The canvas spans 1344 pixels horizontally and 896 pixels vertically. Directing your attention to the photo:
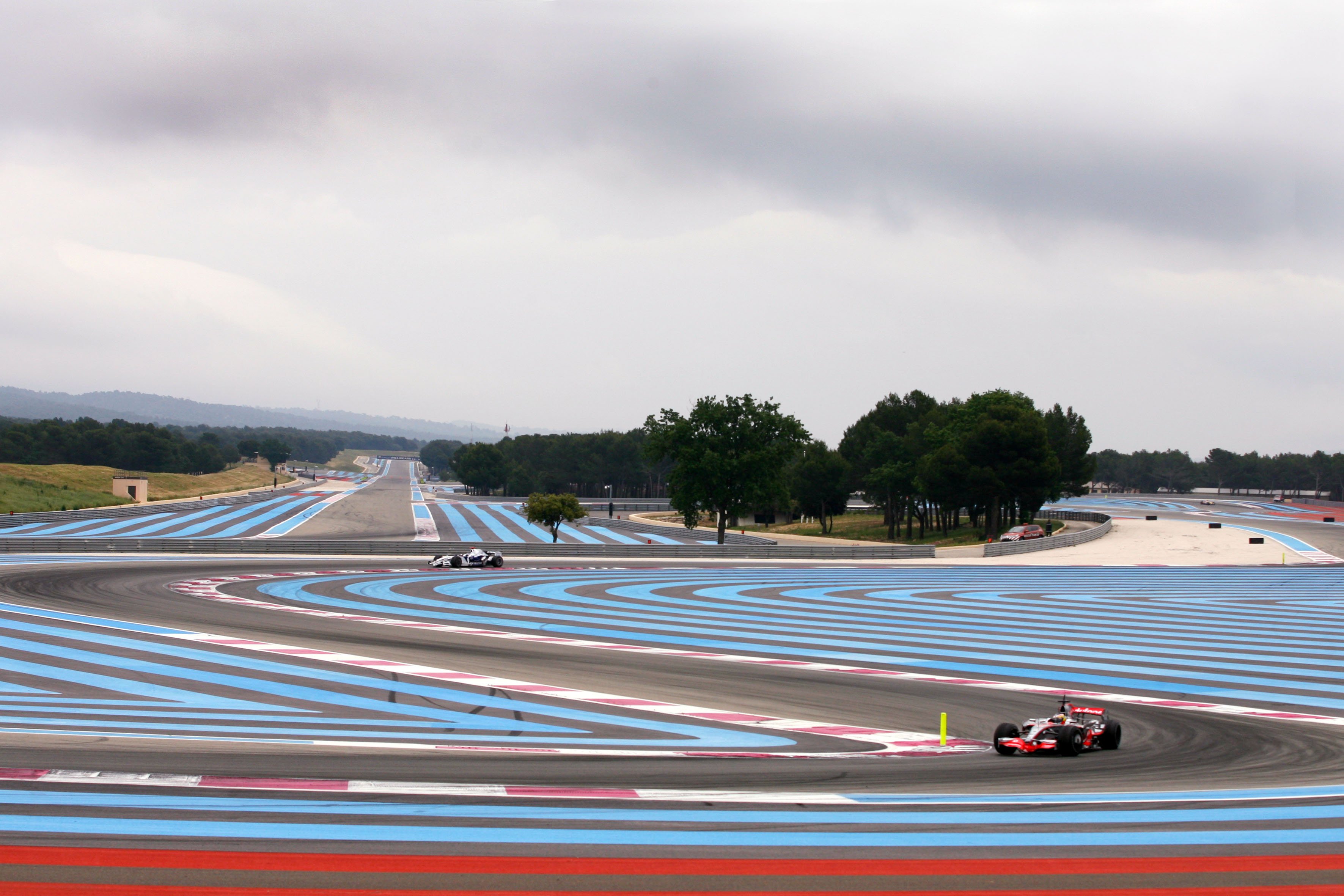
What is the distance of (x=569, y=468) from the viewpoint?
158m

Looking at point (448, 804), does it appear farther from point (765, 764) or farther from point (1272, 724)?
point (1272, 724)

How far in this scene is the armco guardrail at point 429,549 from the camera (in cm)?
4741

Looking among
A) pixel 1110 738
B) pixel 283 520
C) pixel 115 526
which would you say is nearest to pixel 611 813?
pixel 1110 738

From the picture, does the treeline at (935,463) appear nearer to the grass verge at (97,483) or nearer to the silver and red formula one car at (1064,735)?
the silver and red formula one car at (1064,735)

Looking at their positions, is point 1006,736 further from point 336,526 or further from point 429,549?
point 336,526

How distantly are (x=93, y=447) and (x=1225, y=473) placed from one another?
680 ft

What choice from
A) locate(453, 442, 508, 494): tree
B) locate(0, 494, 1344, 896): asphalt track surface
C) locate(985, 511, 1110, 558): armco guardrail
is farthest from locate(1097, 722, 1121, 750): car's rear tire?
locate(453, 442, 508, 494): tree

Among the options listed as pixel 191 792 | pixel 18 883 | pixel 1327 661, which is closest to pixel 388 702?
pixel 191 792

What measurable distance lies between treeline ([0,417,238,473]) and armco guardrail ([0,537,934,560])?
421 feet

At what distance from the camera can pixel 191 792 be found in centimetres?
1060

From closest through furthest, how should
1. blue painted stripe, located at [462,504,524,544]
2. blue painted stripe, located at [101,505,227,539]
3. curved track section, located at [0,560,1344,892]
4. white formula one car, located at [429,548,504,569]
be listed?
1. curved track section, located at [0,560,1344,892]
2. white formula one car, located at [429,548,504,569]
3. blue painted stripe, located at [101,505,227,539]
4. blue painted stripe, located at [462,504,524,544]

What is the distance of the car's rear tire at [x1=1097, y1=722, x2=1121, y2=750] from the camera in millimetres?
14156

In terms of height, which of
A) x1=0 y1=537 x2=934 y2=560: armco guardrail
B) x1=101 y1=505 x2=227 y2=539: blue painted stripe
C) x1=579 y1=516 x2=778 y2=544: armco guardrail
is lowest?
x1=101 y1=505 x2=227 y2=539: blue painted stripe

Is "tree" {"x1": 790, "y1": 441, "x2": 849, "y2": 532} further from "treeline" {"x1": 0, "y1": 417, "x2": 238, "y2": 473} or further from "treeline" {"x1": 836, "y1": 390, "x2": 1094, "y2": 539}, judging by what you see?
"treeline" {"x1": 0, "y1": 417, "x2": 238, "y2": 473}
